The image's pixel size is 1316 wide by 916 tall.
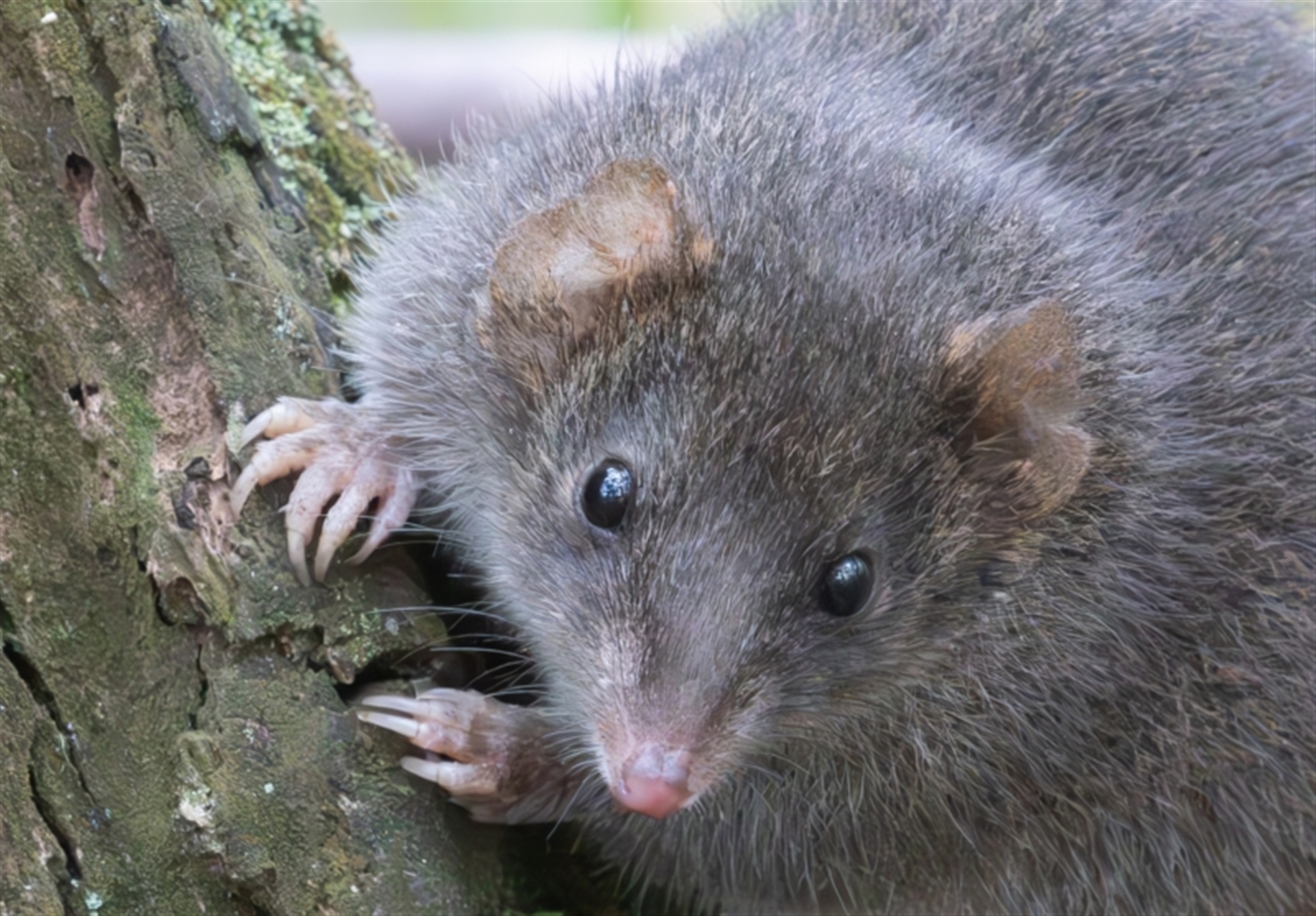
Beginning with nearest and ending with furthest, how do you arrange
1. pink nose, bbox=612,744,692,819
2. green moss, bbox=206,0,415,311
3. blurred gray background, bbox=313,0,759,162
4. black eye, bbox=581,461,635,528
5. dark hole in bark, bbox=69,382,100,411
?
1. pink nose, bbox=612,744,692,819
2. dark hole in bark, bbox=69,382,100,411
3. black eye, bbox=581,461,635,528
4. green moss, bbox=206,0,415,311
5. blurred gray background, bbox=313,0,759,162

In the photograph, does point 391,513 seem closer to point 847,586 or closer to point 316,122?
point 847,586

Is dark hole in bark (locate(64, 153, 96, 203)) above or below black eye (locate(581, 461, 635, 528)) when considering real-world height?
above

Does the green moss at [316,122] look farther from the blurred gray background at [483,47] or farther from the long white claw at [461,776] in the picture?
the long white claw at [461,776]

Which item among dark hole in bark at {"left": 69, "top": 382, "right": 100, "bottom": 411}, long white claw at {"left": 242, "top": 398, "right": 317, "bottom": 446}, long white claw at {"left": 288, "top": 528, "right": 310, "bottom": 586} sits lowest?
long white claw at {"left": 288, "top": 528, "right": 310, "bottom": 586}

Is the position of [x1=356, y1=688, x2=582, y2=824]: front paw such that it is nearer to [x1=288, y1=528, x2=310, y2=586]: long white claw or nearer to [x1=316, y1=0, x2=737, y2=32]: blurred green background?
[x1=288, y1=528, x2=310, y2=586]: long white claw

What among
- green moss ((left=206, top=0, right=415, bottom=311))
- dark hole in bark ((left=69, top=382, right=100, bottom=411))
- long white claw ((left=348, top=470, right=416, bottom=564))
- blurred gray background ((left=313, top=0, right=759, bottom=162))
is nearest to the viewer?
dark hole in bark ((left=69, top=382, right=100, bottom=411))

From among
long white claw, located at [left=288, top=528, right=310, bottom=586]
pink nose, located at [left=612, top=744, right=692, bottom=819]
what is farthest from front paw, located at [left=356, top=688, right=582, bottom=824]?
pink nose, located at [left=612, top=744, right=692, bottom=819]

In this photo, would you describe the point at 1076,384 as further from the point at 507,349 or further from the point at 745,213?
the point at 507,349
